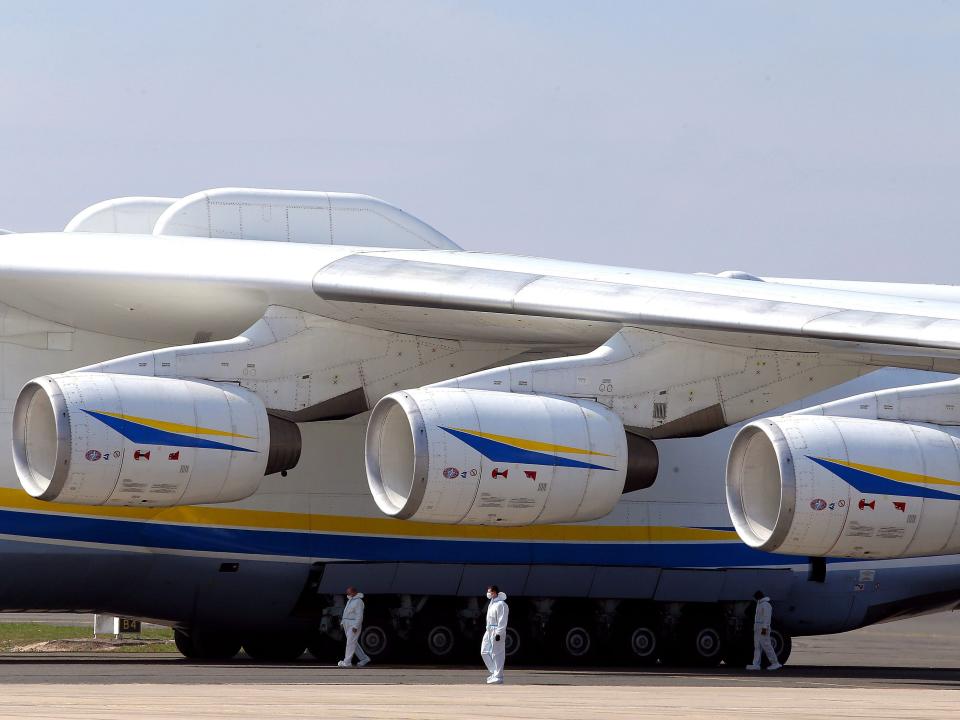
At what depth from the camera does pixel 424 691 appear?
10062mm

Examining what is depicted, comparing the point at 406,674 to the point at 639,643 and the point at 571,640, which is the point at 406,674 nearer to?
the point at 571,640

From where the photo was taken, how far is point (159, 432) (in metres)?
11.7

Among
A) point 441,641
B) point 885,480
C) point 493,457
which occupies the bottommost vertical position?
point 441,641

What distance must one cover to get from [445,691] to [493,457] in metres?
1.93

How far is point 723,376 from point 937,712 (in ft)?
15.3

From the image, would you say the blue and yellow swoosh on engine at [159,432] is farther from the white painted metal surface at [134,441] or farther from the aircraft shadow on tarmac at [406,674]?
the aircraft shadow on tarmac at [406,674]

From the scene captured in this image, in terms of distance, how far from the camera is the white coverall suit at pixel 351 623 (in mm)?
14289

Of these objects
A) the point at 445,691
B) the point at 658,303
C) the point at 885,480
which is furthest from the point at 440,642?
the point at 885,480

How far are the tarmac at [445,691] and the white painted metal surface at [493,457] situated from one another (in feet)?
3.96

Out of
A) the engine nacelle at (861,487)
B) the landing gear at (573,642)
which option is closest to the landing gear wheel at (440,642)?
the landing gear at (573,642)

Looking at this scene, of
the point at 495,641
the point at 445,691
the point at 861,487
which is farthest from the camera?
the point at 495,641

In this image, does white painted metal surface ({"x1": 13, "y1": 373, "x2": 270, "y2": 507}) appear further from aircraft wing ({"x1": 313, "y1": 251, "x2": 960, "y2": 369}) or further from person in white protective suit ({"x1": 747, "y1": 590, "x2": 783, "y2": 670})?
person in white protective suit ({"x1": 747, "y1": 590, "x2": 783, "y2": 670})

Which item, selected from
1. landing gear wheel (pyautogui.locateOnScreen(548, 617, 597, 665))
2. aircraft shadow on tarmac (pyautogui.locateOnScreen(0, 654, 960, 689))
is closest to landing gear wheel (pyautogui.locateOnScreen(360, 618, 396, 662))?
aircraft shadow on tarmac (pyautogui.locateOnScreen(0, 654, 960, 689))

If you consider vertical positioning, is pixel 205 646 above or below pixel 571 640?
above
